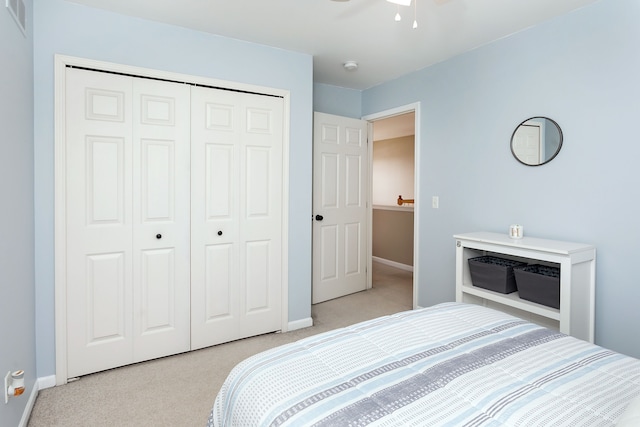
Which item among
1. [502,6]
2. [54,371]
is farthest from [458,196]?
[54,371]

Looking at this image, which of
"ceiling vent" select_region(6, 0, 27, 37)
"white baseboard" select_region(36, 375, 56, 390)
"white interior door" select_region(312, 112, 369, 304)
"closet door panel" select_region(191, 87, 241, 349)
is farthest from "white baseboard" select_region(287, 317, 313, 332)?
"ceiling vent" select_region(6, 0, 27, 37)

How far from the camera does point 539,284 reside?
2256 millimetres

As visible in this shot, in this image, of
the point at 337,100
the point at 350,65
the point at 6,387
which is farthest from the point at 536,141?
the point at 6,387

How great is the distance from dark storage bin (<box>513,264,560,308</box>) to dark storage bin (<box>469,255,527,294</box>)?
7cm

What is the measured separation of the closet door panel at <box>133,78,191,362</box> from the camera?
2.48 m

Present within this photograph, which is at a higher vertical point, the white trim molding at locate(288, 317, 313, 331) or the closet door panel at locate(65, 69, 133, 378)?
the closet door panel at locate(65, 69, 133, 378)

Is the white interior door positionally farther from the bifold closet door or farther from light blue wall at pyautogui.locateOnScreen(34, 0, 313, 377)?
the bifold closet door

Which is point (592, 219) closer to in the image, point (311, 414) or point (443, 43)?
point (443, 43)

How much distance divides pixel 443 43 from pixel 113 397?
345 cm

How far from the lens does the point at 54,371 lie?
224cm

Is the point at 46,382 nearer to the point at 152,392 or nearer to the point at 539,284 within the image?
the point at 152,392

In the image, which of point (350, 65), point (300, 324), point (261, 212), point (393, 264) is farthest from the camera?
point (393, 264)

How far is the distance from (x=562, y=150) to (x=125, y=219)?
3.06 metres

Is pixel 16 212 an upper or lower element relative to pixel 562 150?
lower
